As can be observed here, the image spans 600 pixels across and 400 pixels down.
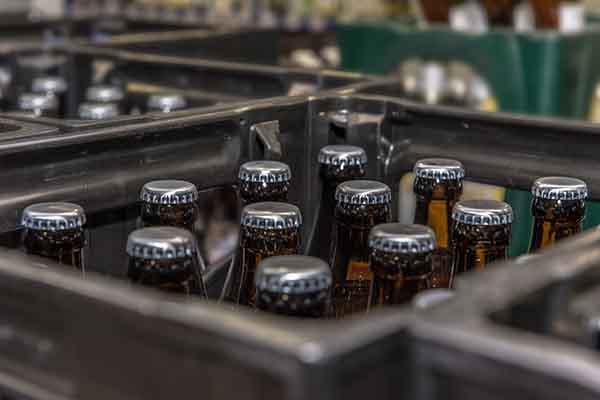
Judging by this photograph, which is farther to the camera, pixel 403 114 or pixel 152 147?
pixel 403 114

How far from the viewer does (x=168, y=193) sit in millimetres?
773

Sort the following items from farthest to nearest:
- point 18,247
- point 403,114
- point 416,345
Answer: point 403,114 < point 18,247 < point 416,345

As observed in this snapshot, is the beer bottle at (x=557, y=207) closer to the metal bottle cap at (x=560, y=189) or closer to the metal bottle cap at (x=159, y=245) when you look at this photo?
the metal bottle cap at (x=560, y=189)

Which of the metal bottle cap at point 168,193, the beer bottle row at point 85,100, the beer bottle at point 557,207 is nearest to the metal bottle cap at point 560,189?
the beer bottle at point 557,207

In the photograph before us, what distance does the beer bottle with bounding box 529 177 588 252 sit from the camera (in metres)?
0.79

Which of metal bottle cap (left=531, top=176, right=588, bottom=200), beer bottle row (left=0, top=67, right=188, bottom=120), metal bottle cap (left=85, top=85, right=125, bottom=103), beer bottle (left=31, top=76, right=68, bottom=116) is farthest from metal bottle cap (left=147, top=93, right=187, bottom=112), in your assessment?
metal bottle cap (left=531, top=176, right=588, bottom=200)

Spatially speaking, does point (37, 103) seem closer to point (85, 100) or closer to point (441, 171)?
point (85, 100)

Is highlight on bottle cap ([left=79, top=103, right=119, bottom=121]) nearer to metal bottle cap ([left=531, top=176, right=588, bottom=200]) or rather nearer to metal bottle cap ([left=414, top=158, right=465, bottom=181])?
metal bottle cap ([left=414, top=158, right=465, bottom=181])

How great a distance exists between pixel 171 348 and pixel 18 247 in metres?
0.33

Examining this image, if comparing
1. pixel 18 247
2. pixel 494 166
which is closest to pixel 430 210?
pixel 494 166

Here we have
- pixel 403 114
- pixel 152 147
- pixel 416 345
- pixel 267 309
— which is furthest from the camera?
pixel 403 114

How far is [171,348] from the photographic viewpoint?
44 centimetres

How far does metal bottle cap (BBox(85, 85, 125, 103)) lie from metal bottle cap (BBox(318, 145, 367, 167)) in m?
0.61

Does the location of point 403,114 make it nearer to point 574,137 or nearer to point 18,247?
point 574,137
